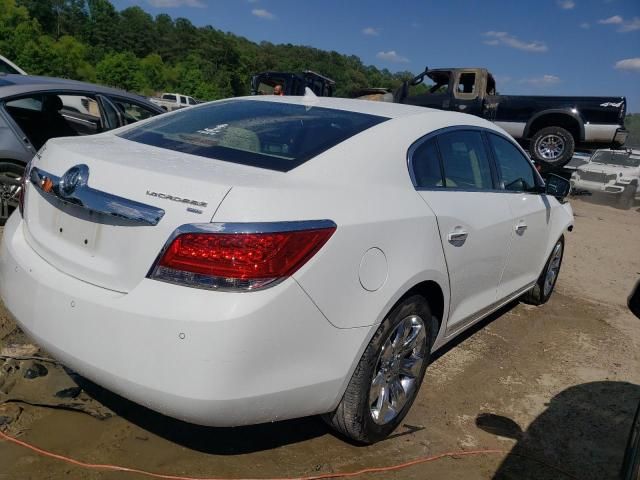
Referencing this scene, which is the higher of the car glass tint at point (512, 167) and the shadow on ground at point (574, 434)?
the car glass tint at point (512, 167)

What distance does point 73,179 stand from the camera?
A: 2.30 metres

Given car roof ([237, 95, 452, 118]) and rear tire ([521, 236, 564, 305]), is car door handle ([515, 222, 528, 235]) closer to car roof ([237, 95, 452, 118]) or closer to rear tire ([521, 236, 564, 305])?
car roof ([237, 95, 452, 118])

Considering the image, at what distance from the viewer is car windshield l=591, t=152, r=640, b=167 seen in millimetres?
16616

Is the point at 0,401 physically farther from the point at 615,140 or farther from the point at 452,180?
the point at 615,140

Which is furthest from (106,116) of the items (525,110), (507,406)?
(525,110)

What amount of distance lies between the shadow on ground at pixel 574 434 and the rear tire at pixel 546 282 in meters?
1.43

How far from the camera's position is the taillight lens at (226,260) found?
1983 mm

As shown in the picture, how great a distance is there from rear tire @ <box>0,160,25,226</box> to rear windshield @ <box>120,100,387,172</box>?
2872 mm

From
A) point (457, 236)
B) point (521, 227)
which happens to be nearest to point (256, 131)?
point (457, 236)

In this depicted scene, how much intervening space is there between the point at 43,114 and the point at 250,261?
5.12 metres

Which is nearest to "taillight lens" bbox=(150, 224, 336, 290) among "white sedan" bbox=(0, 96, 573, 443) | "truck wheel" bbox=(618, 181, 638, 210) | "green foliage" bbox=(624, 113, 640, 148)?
"white sedan" bbox=(0, 96, 573, 443)

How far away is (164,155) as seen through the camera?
2.47 meters

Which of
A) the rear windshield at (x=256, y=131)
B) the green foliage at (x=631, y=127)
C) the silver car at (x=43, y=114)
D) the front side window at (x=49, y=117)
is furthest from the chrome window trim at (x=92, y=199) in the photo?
the green foliage at (x=631, y=127)

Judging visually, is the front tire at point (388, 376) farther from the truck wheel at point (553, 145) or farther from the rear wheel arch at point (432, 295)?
the truck wheel at point (553, 145)
